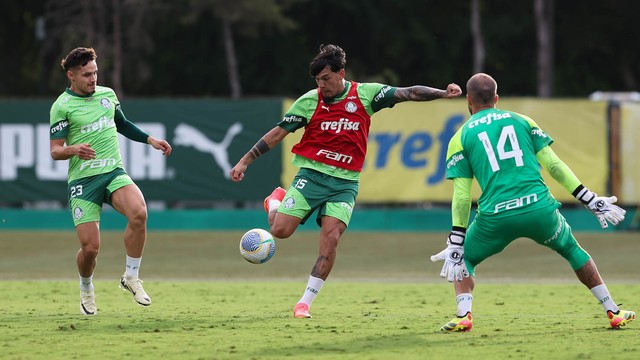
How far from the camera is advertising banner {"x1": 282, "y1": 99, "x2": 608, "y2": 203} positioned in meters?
25.1

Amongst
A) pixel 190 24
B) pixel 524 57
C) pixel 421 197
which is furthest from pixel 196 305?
pixel 524 57

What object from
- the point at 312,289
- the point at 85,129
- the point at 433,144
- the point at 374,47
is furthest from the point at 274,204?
the point at 374,47

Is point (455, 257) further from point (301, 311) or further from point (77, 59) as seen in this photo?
point (77, 59)

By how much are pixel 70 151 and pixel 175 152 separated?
47.2ft

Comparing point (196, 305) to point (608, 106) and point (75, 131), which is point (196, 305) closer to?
point (75, 131)

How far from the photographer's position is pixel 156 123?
25.5m

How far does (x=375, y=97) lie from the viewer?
11.6 metres

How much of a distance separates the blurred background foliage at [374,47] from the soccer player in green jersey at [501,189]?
33.7 m

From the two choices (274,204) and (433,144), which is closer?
(274,204)

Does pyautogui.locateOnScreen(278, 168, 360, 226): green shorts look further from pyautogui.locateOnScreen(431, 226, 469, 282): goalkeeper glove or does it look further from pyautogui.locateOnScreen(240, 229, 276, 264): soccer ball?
pyautogui.locateOnScreen(431, 226, 469, 282): goalkeeper glove

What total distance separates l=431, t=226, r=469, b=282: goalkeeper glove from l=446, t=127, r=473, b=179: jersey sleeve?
41cm

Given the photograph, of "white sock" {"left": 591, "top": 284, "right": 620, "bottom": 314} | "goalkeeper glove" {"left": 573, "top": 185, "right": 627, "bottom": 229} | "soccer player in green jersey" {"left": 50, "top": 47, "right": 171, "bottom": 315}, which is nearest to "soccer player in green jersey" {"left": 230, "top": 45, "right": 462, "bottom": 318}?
"soccer player in green jersey" {"left": 50, "top": 47, "right": 171, "bottom": 315}

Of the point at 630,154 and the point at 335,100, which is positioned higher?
the point at 630,154

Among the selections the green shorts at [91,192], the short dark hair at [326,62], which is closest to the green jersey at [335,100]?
the short dark hair at [326,62]
